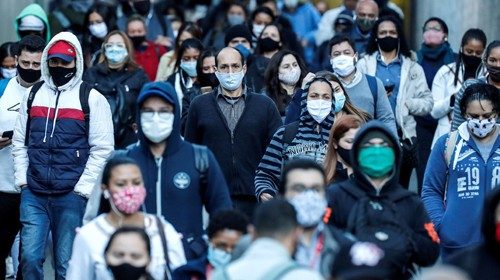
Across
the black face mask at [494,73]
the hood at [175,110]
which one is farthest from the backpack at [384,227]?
the black face mask at [494,73]

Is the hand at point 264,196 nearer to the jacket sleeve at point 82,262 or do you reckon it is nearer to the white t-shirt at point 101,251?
the white t-shirt at point 101,251

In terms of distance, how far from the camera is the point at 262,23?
20.3 m

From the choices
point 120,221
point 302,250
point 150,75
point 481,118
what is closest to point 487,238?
point 302,250

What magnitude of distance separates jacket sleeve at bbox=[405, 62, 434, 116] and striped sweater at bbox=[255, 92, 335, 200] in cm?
264

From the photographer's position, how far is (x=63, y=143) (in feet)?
44.8

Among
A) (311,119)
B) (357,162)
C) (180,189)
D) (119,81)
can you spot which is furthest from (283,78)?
(357,162)

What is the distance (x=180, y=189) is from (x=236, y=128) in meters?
2.88

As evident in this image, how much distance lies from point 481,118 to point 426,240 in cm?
249

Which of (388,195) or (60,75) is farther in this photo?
(60,75)

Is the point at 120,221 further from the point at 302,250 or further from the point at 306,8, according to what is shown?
the point at 306,8

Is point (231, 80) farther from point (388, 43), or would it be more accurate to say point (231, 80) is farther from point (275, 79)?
point (388, 43)

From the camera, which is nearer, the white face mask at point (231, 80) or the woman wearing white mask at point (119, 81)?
the white face mask at point (231, 80)

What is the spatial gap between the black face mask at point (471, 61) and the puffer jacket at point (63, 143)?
14.4ft

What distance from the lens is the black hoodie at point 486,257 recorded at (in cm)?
996
